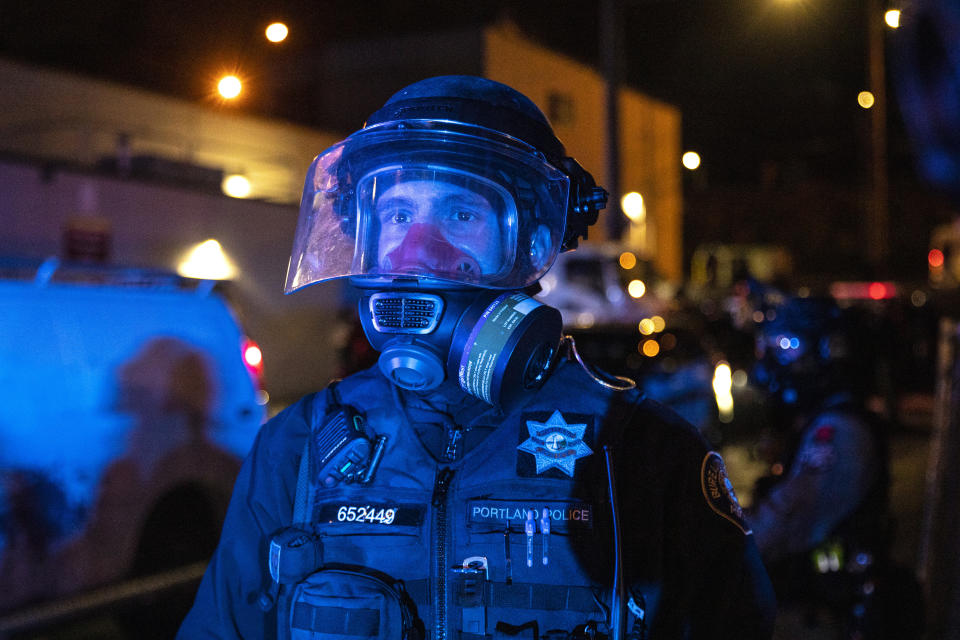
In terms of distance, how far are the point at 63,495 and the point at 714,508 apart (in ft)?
11.1

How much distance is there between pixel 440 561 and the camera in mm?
1744

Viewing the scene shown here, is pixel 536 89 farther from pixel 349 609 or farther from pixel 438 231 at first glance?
pixel 349 609

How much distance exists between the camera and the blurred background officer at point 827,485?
3.47m

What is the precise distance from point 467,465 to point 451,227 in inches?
21.9

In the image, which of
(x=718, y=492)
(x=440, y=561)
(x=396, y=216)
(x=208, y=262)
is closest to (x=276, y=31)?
(x=396, y=216)

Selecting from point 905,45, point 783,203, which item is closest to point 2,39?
point 905,45

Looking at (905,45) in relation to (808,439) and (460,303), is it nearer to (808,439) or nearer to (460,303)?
(460,303)

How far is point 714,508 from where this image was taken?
1713 millimetres

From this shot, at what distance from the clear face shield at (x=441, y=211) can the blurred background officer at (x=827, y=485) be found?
1.94 metres

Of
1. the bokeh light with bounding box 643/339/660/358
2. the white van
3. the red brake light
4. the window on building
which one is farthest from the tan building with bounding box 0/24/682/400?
the red brake light

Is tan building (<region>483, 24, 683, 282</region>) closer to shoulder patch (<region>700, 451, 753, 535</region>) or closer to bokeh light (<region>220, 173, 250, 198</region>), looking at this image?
bokeh light (<region>220, 173, 250, 198</region>)

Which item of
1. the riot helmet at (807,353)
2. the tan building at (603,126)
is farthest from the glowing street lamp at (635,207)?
the riot helmet at (807,353)

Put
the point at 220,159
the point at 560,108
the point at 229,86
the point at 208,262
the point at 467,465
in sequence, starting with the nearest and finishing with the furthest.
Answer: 1. the point at 467,465
2. the point at 229,86
3. the point at 208,262
4. the point at 220,159
5. the point at 560,108

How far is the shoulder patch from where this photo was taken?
5.66 feet
